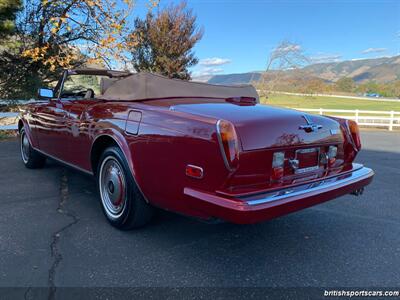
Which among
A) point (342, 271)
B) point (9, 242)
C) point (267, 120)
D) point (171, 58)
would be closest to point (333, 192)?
point (342, 271)

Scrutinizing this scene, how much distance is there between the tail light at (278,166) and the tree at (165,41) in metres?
15.0

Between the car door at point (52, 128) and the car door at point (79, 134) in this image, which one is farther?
the car door at point (52, 128)

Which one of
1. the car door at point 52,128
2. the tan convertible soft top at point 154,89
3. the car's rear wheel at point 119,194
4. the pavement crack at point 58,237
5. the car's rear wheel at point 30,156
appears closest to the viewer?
the pavement crack at point 58,237

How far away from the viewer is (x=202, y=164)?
2.41m

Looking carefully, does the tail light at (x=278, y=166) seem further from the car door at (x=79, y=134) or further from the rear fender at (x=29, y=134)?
the rear fender at (x=29, y=134)

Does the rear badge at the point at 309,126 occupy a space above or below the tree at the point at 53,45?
below

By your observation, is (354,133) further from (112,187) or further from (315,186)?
(112,187)

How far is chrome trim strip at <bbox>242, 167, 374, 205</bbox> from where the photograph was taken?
2394 mm

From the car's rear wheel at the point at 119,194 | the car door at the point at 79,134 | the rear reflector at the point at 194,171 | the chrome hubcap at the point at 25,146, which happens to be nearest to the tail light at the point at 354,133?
the rear reflector at the point at 194,171

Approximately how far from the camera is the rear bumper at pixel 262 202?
2.25 metres

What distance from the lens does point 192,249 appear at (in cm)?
295

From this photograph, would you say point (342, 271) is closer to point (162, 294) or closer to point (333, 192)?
point (333, 192)

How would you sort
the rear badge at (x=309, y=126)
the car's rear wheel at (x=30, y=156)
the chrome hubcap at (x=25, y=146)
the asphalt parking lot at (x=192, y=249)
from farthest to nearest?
the chrome hubcap at (x=25, y=146) < the car's rear wheel at (x=30, y=156) < the rear badge at (x=309, y=126) < the asphalt parking lot at (x=192, y=249)

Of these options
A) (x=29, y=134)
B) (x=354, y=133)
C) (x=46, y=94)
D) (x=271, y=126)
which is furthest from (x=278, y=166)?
(x=29, y=134)
